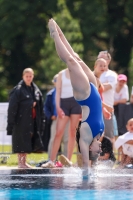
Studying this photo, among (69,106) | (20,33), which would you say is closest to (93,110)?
(69,106)

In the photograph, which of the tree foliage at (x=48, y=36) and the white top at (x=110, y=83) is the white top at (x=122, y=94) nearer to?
the white top at (x=110, y=83)

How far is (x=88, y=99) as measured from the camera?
8.72 metres

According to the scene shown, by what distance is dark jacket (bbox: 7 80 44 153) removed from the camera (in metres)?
11.8

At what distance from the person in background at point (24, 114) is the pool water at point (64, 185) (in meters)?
2.24

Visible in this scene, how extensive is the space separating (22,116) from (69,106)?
0.83 meters

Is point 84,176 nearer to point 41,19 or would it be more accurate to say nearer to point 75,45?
point 75,45

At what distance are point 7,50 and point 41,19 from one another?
12.6 ft

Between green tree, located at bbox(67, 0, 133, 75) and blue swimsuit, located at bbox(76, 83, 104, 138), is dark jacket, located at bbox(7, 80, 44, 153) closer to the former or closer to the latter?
blue swimsuit, located at bbox(76, 83, 104, 138)

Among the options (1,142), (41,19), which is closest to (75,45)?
(41,19)

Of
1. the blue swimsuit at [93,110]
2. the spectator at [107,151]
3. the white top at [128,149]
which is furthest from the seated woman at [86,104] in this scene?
the white top at [128,149]

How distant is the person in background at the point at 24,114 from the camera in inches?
466

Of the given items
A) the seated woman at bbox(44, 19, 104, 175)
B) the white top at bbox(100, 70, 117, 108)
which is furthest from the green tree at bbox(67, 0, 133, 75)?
the seated woman at bbox(44, 19, 104, 175)

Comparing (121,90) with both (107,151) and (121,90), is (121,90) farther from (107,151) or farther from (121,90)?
(107,151)

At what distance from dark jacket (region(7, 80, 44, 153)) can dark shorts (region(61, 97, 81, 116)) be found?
0.52 metres
